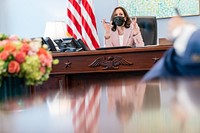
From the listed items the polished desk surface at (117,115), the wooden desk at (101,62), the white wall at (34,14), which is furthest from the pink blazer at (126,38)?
the polished desk surface at (117,115)

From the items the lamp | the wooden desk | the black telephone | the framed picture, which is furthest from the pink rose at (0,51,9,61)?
the framed picture

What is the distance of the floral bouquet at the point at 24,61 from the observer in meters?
1.42

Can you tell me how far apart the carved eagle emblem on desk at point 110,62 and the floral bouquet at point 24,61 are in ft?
4.02

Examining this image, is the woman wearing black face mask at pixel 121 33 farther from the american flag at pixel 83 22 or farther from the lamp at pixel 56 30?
the lamp at pixel 56 30

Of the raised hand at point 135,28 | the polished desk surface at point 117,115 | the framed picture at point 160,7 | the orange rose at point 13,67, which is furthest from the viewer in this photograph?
the framed picture at point 160,7

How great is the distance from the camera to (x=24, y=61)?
1.44m

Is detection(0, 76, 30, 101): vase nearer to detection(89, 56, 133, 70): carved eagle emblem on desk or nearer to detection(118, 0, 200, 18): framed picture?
detection(89, 56, 133, 70): carved eagle emblem on desk

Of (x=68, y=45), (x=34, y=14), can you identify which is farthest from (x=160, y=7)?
(x=68, y=45)

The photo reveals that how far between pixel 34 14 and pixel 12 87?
3727 mm

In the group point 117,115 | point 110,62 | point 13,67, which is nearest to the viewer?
point 117,115

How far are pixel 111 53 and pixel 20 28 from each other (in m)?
2.70

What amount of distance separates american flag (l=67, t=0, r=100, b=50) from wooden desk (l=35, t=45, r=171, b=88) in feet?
5.16

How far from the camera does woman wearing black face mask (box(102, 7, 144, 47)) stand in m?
3.65

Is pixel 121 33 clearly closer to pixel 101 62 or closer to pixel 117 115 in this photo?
pixel 101 62
